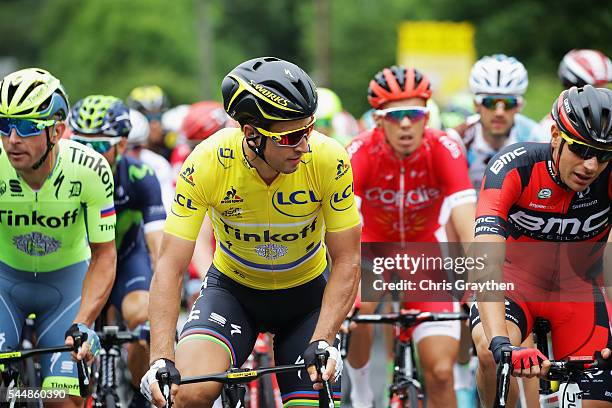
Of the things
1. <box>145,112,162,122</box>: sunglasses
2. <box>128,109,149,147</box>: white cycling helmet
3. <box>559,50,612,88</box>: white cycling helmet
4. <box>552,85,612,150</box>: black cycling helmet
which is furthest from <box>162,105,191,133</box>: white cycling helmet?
<box>552,85,612,150</box>: black cycling helmet

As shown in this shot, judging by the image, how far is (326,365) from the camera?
5.19 metres

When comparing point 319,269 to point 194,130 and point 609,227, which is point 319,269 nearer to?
point 609,227

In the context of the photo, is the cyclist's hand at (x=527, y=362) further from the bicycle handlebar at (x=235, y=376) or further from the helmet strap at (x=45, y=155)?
the helmet strap at (x=45, y=155)

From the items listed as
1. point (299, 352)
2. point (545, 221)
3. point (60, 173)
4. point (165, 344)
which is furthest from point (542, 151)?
point (60, 173)

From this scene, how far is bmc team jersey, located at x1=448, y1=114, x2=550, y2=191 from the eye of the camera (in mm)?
9109

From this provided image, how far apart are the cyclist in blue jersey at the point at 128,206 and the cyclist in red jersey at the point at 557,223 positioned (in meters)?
2.79

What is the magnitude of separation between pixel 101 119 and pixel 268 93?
307cm

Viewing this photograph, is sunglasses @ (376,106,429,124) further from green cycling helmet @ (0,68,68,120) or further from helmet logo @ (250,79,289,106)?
helmet logo @ (250,79,289,106)

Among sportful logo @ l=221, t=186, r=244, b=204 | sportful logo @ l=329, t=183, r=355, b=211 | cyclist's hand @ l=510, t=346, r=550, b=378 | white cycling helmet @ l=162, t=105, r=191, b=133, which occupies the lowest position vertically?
cyclist's hand @ l=510, t=346, r=550, b=378

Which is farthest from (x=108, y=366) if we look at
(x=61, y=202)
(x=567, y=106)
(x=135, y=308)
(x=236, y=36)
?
(x=236, y=36)

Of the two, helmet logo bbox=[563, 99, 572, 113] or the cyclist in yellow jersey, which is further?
helmet logo bbox=[563, 99, 572, 113]

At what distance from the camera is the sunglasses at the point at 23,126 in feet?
19.8

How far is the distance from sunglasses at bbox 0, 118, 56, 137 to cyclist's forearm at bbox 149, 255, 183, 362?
4.11 ft
